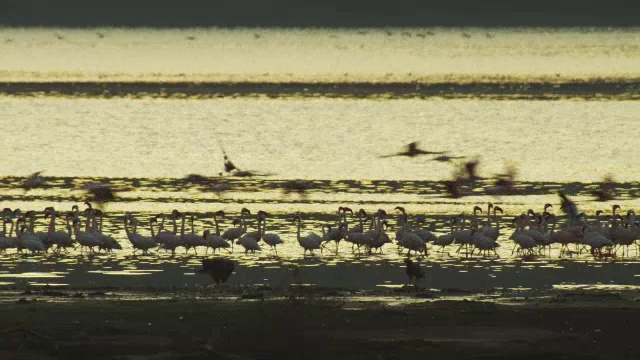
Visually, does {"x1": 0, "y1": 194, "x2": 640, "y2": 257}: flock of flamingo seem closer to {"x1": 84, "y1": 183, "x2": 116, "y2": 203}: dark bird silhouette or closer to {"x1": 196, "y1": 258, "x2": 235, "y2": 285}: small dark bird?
{"x1": 196, "y1": 258, "x2": 235, "y2": 285}: small dark bird

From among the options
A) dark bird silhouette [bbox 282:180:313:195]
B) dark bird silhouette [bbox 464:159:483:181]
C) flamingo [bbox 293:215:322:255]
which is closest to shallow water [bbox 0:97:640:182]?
dark bird silhouette [bbox 464:159:483:181]

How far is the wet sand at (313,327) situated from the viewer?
21.2m

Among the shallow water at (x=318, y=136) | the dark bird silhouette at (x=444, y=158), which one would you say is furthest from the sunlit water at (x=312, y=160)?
the dark bird silhouette at (x=444, y=158)

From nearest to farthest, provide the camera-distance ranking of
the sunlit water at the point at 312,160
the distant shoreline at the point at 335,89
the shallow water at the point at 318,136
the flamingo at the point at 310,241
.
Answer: the sunlit water at the point at 312,160, the flamingo at the point at 310,241, the shallow water at the point at 318,136, the distant shoreline at the point at 335,89

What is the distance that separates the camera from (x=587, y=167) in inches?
2263

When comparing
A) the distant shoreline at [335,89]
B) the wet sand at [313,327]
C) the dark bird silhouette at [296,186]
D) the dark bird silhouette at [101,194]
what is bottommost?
the wet sand at [313,327]

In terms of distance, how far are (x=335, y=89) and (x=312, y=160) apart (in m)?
50.4

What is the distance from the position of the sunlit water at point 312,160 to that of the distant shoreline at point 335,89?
8.00ft

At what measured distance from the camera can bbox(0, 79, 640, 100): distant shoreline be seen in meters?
107

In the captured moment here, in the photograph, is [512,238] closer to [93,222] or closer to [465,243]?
[465,243]

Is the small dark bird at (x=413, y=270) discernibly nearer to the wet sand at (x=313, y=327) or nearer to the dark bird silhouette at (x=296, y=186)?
the wet sand at (x=313, y=327)

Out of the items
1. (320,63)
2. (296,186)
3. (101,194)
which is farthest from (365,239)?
(320,63)

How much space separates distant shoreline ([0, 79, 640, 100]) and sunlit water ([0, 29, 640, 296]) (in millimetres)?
2437

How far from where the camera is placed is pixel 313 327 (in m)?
23.0
